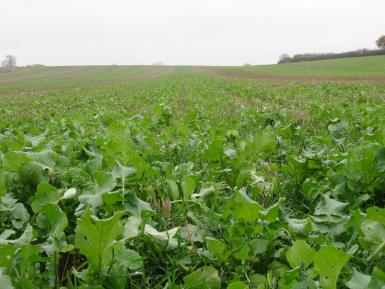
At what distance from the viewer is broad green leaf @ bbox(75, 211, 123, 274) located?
4.45 ft

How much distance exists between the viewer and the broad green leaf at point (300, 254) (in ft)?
4.87

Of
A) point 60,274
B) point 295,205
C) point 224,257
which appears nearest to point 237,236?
point 224,257

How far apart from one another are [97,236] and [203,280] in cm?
44

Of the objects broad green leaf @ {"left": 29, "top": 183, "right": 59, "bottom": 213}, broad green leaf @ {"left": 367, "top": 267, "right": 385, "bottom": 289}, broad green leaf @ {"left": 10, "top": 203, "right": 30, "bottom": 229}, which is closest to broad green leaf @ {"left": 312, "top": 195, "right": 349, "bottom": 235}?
broad green leaf @ {"left": 367, "top": 267, "right": 385, "bottom": 289}

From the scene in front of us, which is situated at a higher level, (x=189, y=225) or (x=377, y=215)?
(x=377, y=215)

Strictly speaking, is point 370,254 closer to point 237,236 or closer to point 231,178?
point 237,236

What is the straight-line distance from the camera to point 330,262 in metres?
1.27

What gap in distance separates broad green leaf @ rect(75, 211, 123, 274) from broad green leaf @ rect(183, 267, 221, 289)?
11.9 inches

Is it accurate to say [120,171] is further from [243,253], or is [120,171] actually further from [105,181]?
[243,253]

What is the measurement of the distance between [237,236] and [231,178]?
1254mm

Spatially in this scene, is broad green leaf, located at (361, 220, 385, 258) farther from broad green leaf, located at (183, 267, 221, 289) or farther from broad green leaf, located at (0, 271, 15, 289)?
broad green leaf, located at (0, 271, 15, 289)

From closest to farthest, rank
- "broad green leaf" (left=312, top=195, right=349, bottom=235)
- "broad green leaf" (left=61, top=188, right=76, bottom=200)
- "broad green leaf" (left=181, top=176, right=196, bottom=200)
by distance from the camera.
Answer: "broad green leaf" (left=312, top=195, right=349, bottom=235) → "broad green leaf" (left=61, top=188, right=76, bottom=200) → "broad green leaf" (left=181, top=176, right=196, bottom=200)

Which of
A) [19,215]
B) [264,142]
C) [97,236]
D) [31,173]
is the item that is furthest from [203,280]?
[264,142]

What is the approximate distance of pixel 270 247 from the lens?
1.83 m
